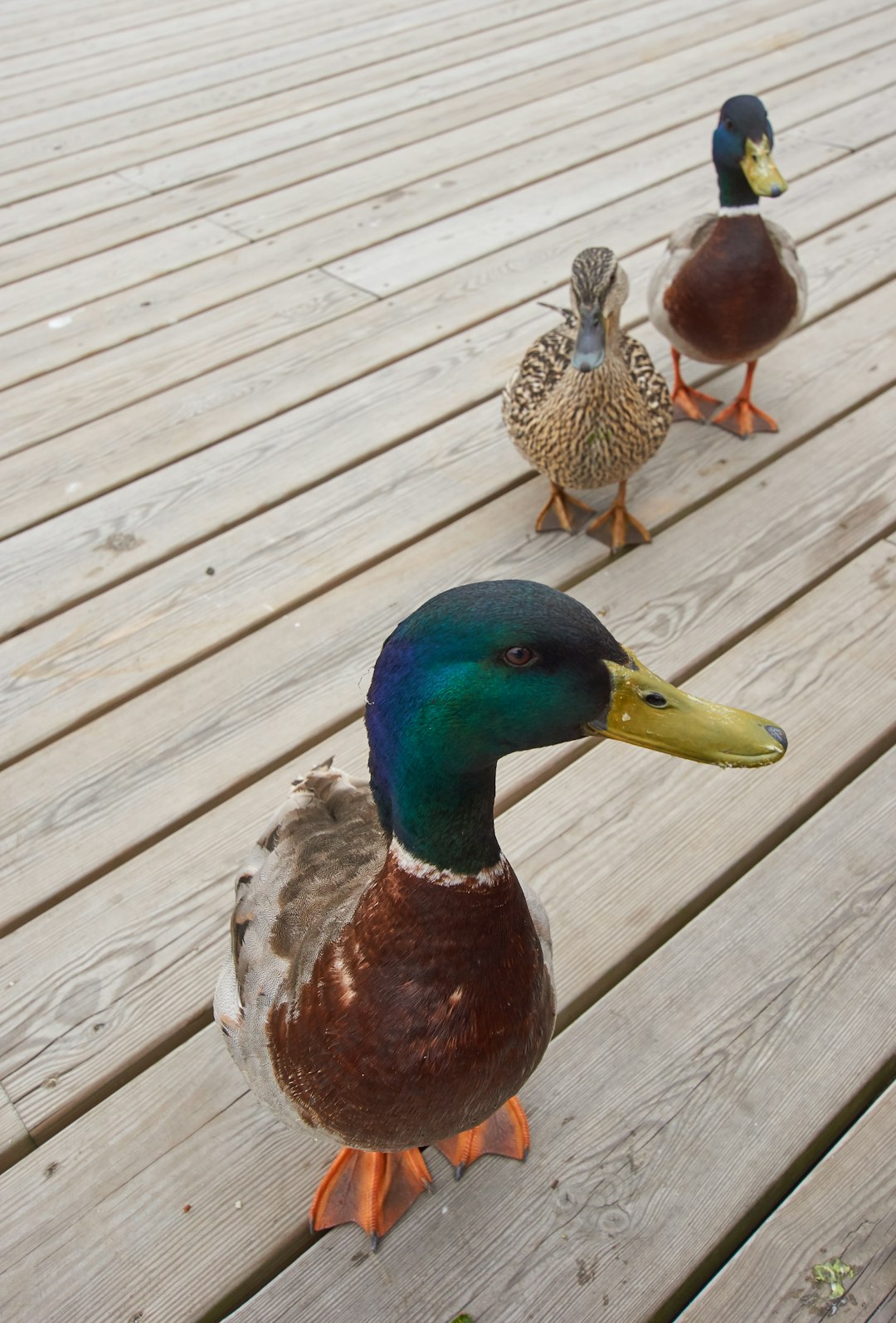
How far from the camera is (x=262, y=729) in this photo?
6.22 ft

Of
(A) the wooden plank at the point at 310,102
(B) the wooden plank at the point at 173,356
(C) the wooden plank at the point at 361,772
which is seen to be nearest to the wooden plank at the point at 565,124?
(B) the wooden plank at the point at 173,356

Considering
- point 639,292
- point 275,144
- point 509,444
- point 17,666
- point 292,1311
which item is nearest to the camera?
point 292,1311

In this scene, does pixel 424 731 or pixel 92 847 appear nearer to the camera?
pixel 424 731

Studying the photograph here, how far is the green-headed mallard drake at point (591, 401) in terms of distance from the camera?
78.8 inches

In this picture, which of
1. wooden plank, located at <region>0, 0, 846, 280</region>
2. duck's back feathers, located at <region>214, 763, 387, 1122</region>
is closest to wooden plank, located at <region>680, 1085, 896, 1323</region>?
duck's back feathers, located at <region>214, 763, 387, 1122</region>

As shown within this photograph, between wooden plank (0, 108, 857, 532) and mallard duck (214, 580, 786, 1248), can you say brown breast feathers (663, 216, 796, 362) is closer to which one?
wooden plank (0, 108, 857, 532)

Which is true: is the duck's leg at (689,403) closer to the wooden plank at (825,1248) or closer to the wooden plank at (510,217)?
the wooden plank at (510,217)

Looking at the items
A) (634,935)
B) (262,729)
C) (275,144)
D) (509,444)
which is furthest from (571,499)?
(275,144)

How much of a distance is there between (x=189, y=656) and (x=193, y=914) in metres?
0.59

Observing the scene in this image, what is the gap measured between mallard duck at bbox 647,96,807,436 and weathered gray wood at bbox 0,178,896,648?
0.46 meters

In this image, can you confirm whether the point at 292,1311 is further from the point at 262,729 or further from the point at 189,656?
the point at 189,656

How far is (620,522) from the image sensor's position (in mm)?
2240

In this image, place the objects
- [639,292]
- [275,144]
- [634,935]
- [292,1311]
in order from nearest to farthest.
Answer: [292,1311] < [634,935] < [639,292] < [275,144]

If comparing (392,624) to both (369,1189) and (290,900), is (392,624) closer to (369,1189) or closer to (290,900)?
(290,900)
